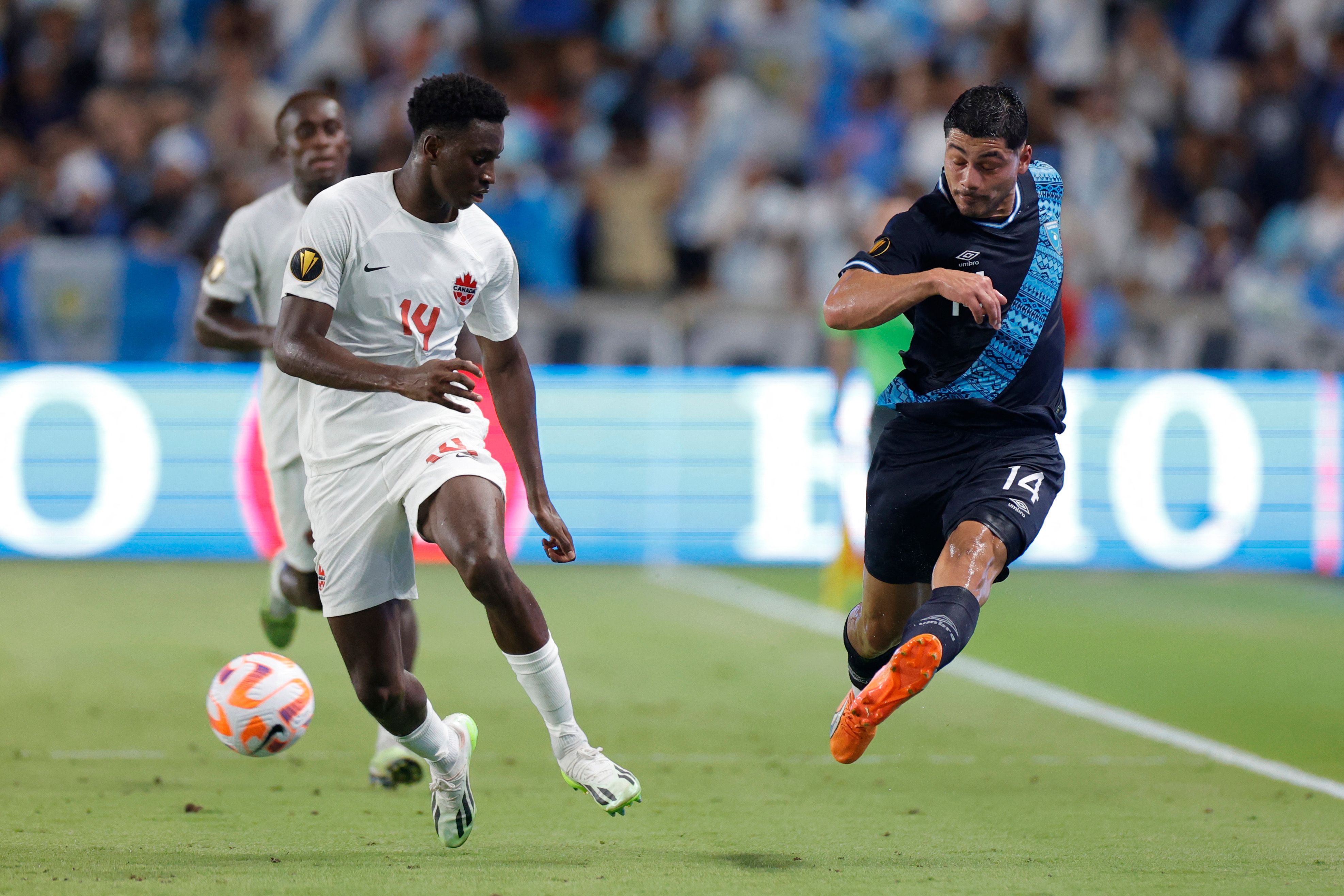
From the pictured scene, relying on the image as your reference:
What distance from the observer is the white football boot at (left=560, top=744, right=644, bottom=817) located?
5.02 metres

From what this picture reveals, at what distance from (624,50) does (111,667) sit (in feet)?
31.3

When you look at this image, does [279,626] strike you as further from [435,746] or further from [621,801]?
[621,801]

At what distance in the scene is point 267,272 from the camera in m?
6.97

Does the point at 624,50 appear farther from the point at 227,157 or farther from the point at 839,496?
the point at 839,496

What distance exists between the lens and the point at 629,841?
17.7 feet

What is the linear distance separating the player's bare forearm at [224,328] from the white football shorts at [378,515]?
1.65m

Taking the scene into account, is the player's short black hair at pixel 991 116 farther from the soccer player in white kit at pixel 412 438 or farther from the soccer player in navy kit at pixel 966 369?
the soccer player in white kit at pixel 412 438

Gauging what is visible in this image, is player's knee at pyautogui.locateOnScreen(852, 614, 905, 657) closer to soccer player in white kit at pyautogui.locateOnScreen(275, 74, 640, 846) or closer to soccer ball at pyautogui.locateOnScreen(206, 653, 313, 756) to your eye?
soccer player in white kit at pyautogui.locateOnScreen(275, 74, 640, 846)

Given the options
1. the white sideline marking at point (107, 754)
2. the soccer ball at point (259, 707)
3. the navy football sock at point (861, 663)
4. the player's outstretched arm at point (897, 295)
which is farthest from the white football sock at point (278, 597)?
the player's outstretched arm at point (897, 295)

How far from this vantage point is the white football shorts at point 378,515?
513 cm

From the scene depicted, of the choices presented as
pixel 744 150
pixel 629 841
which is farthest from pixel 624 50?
pixel 629 841

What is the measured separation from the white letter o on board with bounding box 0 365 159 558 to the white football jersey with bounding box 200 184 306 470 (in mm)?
6241

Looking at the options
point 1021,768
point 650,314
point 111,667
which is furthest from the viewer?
point 650,314

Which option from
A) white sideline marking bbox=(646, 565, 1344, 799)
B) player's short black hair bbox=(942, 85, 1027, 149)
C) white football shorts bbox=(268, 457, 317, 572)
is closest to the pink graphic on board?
white sideline marking bbox=(646, 565, 1344, 799)
